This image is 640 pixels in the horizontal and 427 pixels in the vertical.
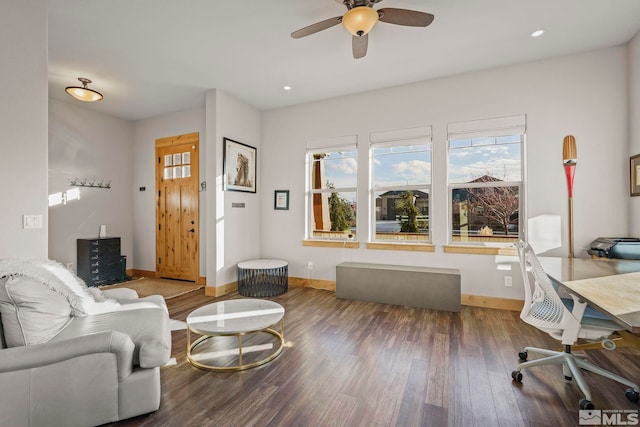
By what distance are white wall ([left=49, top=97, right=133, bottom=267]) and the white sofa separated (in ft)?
11.3

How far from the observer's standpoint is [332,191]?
4.63 meters

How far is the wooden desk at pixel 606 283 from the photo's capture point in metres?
1.24

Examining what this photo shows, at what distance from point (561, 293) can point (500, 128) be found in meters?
2.04

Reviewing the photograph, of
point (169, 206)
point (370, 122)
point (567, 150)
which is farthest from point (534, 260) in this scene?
point (169, 206)

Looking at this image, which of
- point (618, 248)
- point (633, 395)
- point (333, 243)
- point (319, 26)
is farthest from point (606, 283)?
point (333, 243)

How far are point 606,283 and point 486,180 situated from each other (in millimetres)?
2149

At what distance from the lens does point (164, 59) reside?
3350 millimetres

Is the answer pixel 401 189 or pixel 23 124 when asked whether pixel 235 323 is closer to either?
pixel 23 124

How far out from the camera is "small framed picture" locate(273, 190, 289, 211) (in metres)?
4.85

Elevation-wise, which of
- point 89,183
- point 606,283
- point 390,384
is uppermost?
A: point 89,183

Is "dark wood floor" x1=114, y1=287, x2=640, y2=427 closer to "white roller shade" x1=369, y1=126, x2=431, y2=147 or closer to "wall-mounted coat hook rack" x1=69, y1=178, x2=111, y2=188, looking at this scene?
"white roller shade" x1=369, y1=126, x2=431, y2=147

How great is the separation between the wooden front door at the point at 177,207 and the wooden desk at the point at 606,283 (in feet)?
15.7

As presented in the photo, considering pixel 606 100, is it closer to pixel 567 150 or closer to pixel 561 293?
pixel 567 150

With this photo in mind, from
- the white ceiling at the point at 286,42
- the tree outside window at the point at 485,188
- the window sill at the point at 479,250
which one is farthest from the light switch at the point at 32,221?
the tree outside window at the point at 485,188
